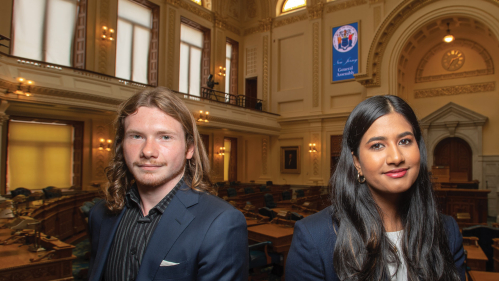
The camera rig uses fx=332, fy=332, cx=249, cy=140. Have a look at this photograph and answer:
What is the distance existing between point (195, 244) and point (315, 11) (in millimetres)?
14642

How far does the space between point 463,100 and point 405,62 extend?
2.46 metres

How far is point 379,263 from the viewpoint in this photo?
42.5 inches

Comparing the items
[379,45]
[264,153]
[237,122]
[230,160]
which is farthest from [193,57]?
[379,45]

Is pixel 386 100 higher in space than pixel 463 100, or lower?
lower

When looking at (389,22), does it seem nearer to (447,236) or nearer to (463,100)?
(463,100)

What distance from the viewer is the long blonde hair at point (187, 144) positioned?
136 centimetres

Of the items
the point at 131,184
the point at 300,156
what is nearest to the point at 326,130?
the point at 300,156

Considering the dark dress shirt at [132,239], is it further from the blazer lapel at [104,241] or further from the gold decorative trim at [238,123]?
the gold decorative trim at [238,123]

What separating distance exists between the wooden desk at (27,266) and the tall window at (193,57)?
1113 cm

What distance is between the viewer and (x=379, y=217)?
114 cm

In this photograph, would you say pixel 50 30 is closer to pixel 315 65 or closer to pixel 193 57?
pixel 193 57

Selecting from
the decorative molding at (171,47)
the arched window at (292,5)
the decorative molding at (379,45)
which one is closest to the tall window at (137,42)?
the decorative molding at (171,47)

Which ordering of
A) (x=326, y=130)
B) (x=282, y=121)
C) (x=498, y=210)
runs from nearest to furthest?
(x=498, y=210) → (x=326, y=130) → (x=282, y=121)

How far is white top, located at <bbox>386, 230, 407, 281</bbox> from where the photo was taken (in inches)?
44.1
